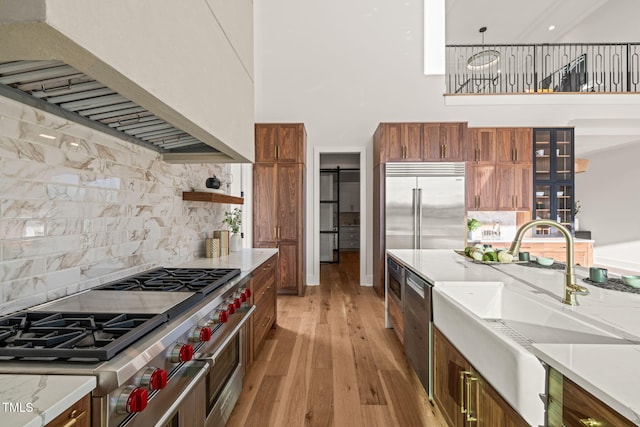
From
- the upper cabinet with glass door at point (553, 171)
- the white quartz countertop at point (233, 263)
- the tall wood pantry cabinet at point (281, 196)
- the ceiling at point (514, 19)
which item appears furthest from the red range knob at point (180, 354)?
the ceiling at point (514, 19)

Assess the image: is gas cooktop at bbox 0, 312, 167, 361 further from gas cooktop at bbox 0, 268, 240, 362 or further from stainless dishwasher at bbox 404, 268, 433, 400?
stainless dishwasher at bbox 404, 268, 433, 400

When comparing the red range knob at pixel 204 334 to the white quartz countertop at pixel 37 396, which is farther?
the red range knob at pixel 204 334

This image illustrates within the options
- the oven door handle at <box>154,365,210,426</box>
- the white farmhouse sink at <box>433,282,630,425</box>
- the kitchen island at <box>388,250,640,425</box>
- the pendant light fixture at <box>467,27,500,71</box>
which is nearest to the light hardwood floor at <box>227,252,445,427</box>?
the kitchen island at <box>388,250,640,425</box>

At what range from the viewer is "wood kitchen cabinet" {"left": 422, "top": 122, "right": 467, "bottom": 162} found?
168 inches

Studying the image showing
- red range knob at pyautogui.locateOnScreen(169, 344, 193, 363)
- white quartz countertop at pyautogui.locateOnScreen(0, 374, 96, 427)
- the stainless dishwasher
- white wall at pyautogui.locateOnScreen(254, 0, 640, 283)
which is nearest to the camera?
white quartz countertop at pyautogui.locateOnScreen(0, 374, 96, 427)

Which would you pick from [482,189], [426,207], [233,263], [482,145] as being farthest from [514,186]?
[233,263]

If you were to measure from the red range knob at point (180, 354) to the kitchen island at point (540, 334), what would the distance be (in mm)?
1082

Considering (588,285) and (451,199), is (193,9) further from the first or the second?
(451,199)

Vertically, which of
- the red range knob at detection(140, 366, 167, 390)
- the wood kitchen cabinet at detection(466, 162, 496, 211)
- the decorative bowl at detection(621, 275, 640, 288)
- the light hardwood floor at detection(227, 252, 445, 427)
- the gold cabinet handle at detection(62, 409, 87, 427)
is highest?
the wood kitchen cabinet at detection(466, 162, 496, 211)

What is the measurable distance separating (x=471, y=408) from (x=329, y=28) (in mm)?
5555

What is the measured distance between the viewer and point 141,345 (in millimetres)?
854

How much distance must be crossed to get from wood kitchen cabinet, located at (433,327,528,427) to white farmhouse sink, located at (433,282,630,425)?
0.04 metres

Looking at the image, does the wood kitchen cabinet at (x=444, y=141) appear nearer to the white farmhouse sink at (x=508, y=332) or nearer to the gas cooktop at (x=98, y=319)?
the white farmhouse sink at (x=508, y=332)

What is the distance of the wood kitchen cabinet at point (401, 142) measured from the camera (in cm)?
431
